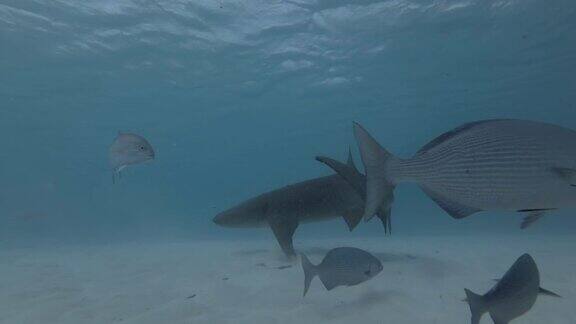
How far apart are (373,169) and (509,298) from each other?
1661 millimetres

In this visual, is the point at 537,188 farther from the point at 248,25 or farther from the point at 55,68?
the point at 55,68

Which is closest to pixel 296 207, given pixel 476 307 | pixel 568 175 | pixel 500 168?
pixel 476 307

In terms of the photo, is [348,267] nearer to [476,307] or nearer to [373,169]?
[476,307]

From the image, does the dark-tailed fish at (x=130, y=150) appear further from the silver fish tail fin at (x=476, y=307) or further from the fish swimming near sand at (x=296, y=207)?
the silver fish tail fin at (x=476, y=307)

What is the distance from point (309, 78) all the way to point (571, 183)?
28372 mm

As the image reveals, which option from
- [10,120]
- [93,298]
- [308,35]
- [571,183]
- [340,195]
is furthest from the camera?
[10,120]

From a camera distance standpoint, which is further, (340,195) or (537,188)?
(340,195)

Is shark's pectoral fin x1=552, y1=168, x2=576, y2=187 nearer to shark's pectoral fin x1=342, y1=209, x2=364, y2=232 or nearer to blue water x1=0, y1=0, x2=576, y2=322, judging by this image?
shark's pectoral fin x1=342, y1=209, x2=364, y2=232

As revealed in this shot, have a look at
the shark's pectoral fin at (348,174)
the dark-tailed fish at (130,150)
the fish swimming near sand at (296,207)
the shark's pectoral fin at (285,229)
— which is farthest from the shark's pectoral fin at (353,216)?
the dark-tailed fish at (130,150)

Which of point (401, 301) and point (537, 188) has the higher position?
point (537, 188)

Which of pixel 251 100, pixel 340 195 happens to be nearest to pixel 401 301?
pixel 340 195

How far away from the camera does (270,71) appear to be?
27.9 meters

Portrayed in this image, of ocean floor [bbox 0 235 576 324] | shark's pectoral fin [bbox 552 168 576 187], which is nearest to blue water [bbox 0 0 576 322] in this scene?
ocean floor [bbox 0 235 576 324]

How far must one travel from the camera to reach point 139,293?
636 cm
